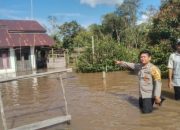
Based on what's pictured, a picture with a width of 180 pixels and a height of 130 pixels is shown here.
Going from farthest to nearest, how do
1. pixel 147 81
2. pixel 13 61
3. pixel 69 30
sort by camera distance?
1. pixel 69 30
2. pixel 13 61
3. pixel 147 81

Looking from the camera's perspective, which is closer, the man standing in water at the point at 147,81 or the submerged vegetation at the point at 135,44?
the man standing in water at the point at 147,81

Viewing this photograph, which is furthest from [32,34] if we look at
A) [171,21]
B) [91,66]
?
[171,21]

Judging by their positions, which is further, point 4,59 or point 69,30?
point 69,30

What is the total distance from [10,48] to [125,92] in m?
20.4

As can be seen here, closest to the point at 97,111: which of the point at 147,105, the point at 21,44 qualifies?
the point at 147,105

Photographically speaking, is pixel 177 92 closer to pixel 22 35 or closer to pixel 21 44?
pixel 21 44

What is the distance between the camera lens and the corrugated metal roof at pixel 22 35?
3095cm

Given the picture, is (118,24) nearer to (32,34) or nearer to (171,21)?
(32,34)

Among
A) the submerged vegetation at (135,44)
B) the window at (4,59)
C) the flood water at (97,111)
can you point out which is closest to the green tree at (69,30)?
the submerged vegetation at (135,44)

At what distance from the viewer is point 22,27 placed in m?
33.0

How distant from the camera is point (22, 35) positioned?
3244 centimetres

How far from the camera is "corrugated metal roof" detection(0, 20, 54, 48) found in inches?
1219

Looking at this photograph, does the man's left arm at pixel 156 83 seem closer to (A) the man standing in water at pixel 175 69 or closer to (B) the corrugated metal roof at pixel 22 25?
(A) the man standing in water at pixel 175 69

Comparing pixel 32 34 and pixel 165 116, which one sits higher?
pixel 32 34
